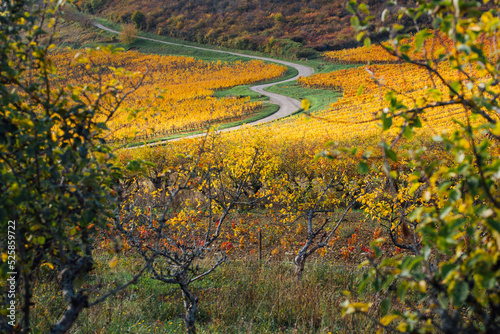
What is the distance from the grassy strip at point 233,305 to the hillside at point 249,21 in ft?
161

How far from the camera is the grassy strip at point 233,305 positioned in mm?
3752

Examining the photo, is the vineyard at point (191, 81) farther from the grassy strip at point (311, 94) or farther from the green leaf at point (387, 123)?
the green leaf at point (387, 123)

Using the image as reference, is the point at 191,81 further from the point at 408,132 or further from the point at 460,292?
the point at 460,292

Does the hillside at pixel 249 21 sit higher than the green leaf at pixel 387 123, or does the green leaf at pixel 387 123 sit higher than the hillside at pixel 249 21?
the hillside at pixel 249 21

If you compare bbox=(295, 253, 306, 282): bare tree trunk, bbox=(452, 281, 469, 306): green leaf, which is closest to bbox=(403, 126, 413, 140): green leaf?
bbox=(452, 281, 469, 306): green leaf

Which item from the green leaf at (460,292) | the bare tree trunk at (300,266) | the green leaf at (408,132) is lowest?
the bare tree trunk at (300,266)

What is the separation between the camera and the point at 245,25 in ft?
203

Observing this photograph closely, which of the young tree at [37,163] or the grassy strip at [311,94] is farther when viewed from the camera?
the grassy strip at [311,94]

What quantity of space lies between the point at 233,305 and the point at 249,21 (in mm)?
65198

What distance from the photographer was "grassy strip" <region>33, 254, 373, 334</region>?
3752 mm

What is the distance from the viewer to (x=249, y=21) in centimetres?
6281

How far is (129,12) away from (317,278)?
73.5 m

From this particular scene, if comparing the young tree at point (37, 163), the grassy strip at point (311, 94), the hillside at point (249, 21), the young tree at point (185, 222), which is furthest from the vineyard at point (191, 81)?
the young tree at point (37, 163)

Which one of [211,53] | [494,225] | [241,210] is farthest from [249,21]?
[494,225]
